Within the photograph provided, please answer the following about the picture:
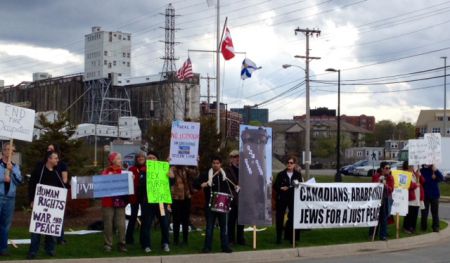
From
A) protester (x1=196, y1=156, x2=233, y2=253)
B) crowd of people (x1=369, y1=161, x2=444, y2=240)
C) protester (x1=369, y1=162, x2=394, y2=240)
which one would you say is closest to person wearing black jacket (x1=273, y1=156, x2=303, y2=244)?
protester (x1=196, y1=156, x2=233, y2=253)

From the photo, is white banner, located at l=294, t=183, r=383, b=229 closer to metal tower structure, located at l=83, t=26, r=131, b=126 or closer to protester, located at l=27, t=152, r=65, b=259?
protester, located at l=27, t=152, r=65, b=259

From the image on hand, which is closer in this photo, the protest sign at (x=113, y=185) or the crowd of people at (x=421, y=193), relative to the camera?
the protest sign at (x=113, y=185)

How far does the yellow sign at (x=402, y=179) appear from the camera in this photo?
16016mm

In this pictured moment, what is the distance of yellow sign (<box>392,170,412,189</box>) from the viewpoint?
16.0m

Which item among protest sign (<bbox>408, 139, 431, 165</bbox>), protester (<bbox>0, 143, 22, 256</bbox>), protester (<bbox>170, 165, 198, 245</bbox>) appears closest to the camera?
protester (<bbox>0, 143, 22, 256</bbox>)

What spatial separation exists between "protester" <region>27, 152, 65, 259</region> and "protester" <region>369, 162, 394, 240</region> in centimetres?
743

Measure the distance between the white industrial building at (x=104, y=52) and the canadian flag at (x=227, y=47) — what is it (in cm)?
10399

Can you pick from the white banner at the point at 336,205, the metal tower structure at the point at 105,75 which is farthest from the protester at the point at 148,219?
the metal tower structure at the point at 105,75

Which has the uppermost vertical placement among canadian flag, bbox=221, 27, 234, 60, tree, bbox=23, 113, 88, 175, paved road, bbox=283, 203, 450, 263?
canadian flag, bbox=221, 27, 234, 60

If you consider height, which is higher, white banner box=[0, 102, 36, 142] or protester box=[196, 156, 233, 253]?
white banner box=[0, 102, 36, 142]

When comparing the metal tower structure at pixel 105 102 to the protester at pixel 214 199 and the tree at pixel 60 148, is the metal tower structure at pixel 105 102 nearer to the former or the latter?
the tree at pixel 60 148

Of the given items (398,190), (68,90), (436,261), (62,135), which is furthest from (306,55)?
(68,90)

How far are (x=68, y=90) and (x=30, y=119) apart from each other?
135418 millimetres

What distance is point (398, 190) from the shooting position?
52.7ft
